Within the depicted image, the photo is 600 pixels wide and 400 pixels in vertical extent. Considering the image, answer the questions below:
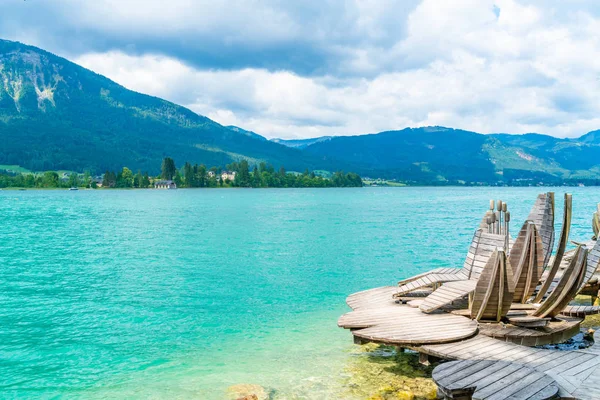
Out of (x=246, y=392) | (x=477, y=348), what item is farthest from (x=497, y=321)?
(x=246, y=392)

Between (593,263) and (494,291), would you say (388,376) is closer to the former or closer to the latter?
(494,291)

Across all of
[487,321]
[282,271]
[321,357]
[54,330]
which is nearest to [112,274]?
[282,271]

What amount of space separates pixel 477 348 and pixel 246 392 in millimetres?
6278

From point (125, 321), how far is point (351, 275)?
54.8 ft

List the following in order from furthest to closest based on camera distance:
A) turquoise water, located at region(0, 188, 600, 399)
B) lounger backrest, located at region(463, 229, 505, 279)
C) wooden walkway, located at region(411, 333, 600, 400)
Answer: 1. lounger backrest, located at region(463, 229, 505, 279)
2. turquoise water, located at region(0, 188, 600, 399)
3. wooden walkway, located at region(411, 333, 600, 400)

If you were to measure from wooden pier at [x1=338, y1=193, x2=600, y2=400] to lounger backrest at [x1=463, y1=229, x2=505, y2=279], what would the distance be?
4cm

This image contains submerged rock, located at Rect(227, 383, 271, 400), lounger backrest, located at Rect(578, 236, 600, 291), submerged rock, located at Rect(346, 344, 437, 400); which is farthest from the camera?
lounger backrest, located at Rect(578, 236, 600, 291)

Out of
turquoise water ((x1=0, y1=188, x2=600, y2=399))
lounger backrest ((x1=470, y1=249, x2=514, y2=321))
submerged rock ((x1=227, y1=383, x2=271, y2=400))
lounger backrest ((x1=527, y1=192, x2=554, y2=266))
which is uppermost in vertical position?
lounger backrest ((x1=527, y1=192, x2=554, y2=266))

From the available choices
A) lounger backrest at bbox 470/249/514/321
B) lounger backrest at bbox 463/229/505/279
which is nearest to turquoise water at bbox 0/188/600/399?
lounger backrest at bbox 470/249/514/321

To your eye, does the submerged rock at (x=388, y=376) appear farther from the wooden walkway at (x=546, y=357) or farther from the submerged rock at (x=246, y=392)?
the submerged rock at (x=246, y=392)

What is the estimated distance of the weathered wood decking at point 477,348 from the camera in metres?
10.1

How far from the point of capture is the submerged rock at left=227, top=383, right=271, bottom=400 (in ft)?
42.7

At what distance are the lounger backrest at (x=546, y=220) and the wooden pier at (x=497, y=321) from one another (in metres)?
A: 0.03

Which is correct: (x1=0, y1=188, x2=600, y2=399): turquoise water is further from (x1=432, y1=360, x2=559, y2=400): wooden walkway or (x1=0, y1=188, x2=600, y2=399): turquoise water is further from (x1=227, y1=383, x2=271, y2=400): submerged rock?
(x1=432, y1=360, x2=559, y2=400): wooden walkway
